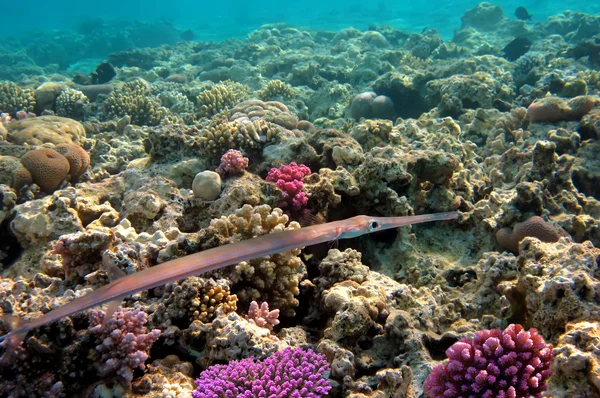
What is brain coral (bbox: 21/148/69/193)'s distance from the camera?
19.9 feet

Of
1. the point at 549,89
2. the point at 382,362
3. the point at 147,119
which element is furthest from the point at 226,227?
the point at 549,89

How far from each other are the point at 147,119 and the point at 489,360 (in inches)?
466

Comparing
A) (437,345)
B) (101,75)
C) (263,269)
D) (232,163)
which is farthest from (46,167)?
(101,75)

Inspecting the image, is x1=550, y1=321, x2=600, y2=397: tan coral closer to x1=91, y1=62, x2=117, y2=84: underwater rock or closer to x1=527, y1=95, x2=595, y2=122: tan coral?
x1=527, y1=95, x2=595, y2=122: tan coral

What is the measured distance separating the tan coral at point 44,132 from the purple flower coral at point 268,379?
7.70 metres

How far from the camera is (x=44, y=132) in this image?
7.99 metres

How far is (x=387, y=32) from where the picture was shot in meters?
28.0

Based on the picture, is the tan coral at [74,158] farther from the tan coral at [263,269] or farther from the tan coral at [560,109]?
the tan coral at [560,109]

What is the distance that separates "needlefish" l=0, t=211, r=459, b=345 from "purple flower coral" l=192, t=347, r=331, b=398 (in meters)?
0.80

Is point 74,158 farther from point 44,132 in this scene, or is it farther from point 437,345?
point 437,345

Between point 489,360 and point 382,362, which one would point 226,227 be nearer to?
point 382,362

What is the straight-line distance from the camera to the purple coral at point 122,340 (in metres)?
2.71

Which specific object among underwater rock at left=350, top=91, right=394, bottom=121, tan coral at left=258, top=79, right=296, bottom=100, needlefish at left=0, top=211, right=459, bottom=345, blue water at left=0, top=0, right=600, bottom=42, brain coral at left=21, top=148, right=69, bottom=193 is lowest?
needlefish at left=0, top=211, right=459, bottom=345

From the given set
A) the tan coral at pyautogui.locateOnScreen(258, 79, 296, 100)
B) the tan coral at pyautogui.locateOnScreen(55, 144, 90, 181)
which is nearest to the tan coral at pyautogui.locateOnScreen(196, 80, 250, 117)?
the tan coral at pyautogui.locateOnScreen(258, 79, 296, 100)
